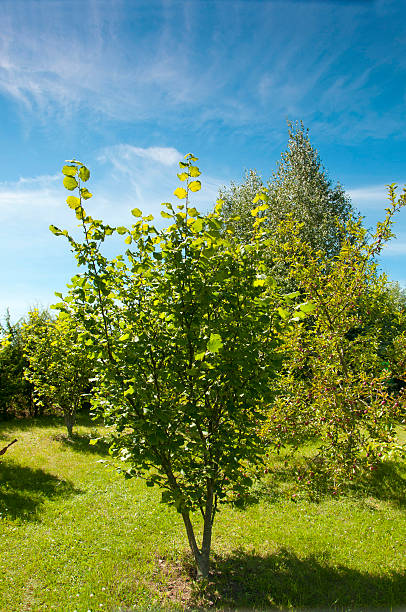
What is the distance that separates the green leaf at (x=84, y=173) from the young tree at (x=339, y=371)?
5.13m

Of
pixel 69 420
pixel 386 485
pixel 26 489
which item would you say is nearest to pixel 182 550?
pixel 26 489

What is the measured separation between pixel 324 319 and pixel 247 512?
458 centimetres

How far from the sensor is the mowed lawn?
14.4 ft

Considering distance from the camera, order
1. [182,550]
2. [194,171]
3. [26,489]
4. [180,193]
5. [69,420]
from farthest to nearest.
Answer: [69,420] < [26,489] < [182,550] < [180,193] < [194,171]

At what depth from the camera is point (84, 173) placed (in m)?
3.14

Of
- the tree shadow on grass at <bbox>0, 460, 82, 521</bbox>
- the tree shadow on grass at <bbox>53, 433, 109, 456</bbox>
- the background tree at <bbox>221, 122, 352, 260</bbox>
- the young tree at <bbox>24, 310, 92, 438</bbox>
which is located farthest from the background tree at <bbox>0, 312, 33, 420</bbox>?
the background tree at <bbox>221, 122, 352, 260</bbox>

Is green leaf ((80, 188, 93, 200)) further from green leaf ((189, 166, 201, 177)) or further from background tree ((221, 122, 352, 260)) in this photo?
background tree ((221, 122, 352, 260))

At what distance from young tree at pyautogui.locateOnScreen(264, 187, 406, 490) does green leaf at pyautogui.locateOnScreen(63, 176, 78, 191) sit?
5.14 metres

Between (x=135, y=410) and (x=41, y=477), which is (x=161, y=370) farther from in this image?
(x=41, y=477)

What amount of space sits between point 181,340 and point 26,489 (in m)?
7.03

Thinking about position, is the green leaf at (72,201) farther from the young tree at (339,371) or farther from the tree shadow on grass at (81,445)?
the tree shadow on grass at (81,445)

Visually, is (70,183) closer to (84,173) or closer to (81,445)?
(84,173)

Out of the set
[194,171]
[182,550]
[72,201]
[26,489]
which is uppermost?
[194,171]

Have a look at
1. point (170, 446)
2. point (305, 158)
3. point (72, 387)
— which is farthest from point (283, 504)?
point (305, 158)
